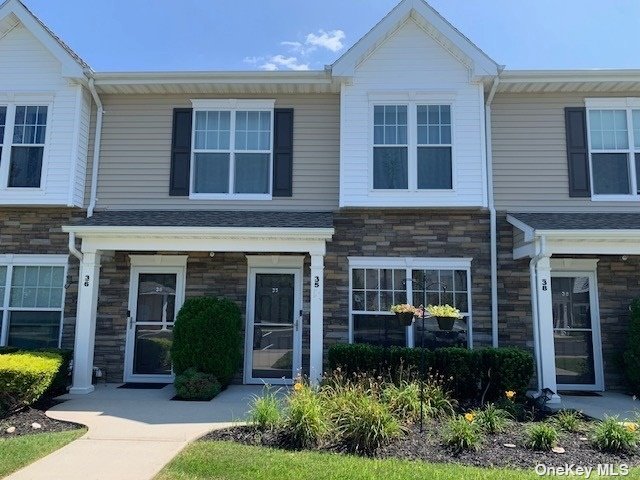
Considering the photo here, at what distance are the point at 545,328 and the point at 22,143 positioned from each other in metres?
10.5

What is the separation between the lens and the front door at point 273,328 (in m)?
9.72

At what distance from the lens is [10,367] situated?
698 cm

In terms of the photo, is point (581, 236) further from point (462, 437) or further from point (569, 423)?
point (462, 437)

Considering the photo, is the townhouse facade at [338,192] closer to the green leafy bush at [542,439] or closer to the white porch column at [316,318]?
the white porch column at [316,318]

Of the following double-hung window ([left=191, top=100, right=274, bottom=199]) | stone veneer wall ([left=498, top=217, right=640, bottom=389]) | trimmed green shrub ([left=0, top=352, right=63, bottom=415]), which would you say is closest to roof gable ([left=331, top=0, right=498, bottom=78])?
double-hung window ([left=191, top=100, right=274, bottom=199])

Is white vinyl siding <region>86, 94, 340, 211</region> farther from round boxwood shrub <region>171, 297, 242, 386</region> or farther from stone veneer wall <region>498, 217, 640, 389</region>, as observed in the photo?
stone veneer wall <region>498, 217, 640, 389</region>

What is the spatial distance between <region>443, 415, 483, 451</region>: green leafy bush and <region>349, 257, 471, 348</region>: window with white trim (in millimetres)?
3596

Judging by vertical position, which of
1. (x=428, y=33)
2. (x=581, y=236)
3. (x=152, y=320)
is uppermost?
(x=428, y=33)

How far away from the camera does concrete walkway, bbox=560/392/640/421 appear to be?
7.46 m

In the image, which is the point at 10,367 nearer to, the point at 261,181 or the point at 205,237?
the point at 205,237

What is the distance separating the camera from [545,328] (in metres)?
8.66

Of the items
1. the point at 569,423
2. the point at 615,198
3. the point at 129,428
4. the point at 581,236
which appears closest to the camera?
the point at 569,423

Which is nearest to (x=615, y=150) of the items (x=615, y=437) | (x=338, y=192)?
(x=338, y=192)

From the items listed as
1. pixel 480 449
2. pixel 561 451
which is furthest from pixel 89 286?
pixel 561 451
